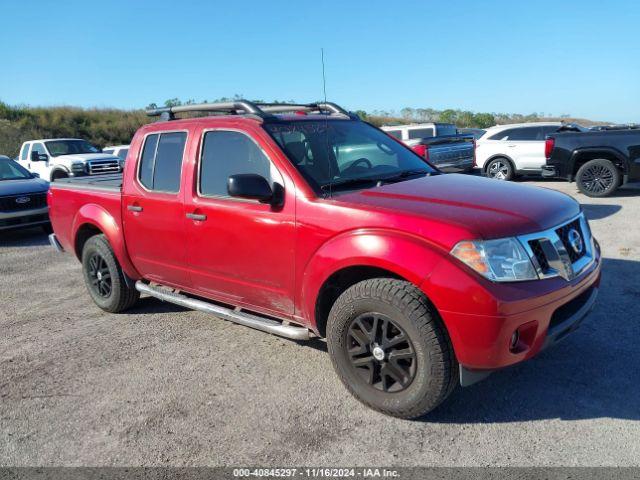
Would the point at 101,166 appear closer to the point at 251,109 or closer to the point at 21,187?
the point at 21,187

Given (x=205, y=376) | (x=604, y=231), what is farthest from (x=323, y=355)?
(x=604, y=231)

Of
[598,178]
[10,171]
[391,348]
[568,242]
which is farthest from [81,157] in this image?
[568,242]

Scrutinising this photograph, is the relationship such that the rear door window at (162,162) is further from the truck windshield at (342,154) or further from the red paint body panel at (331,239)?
the truck windshield at (342,154)

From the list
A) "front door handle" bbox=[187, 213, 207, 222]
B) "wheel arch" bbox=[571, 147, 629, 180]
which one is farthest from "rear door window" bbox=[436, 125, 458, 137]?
"front door handle" bbox=[187, 213, 207, 222]

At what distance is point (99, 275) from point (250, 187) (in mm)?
2795

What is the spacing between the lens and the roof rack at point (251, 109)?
14.1 ft

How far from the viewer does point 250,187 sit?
11.8ft

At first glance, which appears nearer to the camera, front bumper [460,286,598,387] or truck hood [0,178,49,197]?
front bumper [460,286,598,387]

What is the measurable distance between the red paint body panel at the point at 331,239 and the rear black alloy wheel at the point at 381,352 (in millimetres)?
324

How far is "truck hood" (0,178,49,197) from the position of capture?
10164 millimetres

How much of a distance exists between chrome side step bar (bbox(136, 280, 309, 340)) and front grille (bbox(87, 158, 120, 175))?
12.0 meters

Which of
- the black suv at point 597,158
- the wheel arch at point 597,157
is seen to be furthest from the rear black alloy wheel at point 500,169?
the wheel arch at point 597,157

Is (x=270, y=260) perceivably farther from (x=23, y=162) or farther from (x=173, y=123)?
(x=23, y=162)

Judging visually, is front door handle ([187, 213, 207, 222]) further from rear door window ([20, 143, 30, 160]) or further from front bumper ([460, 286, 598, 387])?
rear door window ([20, 143, 30, 160])
